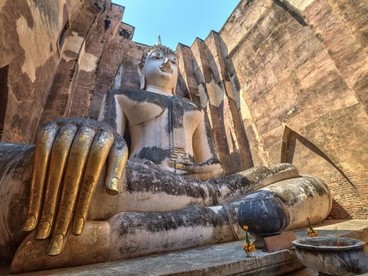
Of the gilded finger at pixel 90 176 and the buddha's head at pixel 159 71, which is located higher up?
the buddha's head at pixel 159 71

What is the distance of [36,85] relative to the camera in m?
3.35

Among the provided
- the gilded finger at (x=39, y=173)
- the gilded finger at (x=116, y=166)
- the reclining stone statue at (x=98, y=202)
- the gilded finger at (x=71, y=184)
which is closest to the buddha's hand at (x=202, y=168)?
the reclining stone statue at (x=98, y=202)

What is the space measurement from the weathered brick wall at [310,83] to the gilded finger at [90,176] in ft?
14.5

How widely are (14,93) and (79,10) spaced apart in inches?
118

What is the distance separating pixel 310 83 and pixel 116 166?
5.00 m

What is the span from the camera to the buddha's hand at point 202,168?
250 centimetres

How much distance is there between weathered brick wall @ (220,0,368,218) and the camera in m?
3.92

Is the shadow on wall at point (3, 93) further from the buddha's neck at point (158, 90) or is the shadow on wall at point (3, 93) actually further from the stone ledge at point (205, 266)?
the stone ledge at point (205, 266)

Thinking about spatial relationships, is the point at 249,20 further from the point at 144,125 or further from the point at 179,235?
the point at 179,235

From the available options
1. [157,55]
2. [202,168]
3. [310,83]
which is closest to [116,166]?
[202,168]

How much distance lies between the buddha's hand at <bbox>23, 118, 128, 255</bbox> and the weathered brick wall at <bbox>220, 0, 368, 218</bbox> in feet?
14.7

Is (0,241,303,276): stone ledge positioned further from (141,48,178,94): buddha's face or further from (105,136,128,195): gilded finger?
(141,48,178,94): buddha's face

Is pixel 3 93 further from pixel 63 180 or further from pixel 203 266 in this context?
pixel 203 266

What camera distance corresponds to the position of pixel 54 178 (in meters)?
1.07
